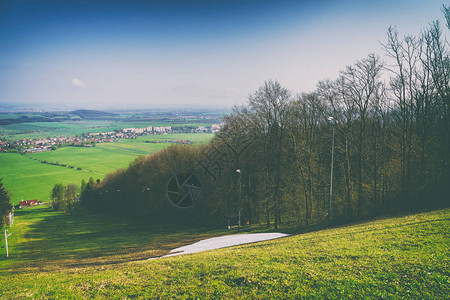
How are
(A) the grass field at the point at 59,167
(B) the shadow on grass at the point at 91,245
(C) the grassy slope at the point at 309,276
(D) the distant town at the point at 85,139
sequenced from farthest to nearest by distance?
1. (D) the distant town at the point at 85,139
2. (A) the grass field at the point at 59,167
3. (B) the shadow on grass at the point at 91,245
4. (C) the grassy slope at the point at 309,276

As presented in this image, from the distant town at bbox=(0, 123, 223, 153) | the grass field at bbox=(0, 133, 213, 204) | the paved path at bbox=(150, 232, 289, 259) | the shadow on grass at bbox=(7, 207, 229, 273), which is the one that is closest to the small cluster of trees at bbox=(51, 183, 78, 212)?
the grass field at bbox=(0, 133, 213, 204)

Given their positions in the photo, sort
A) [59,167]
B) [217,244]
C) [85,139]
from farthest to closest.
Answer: [85,139]
[59,167]
[217,244]

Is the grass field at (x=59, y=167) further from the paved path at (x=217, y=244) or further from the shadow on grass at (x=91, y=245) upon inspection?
the paved path at (x=217, y=244)

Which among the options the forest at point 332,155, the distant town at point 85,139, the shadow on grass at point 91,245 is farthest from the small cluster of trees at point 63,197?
the distant town at point 85,139

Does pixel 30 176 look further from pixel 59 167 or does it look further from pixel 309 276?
pixel 309 276

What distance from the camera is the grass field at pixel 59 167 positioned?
82.0 m

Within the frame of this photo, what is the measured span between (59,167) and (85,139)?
181ft

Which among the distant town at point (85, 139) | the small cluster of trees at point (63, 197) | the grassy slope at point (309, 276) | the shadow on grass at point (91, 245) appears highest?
the distant town at point (85, 139)

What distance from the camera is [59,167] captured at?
106m

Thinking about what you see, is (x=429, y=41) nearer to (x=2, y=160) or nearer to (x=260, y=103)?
(x=260, y=103)

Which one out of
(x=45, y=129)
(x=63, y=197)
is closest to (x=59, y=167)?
(x=63, y=197)

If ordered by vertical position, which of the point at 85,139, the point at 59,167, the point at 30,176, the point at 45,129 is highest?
the point at 45,129

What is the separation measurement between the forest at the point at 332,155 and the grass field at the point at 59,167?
35.4m

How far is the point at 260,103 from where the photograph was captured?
26.1 m
